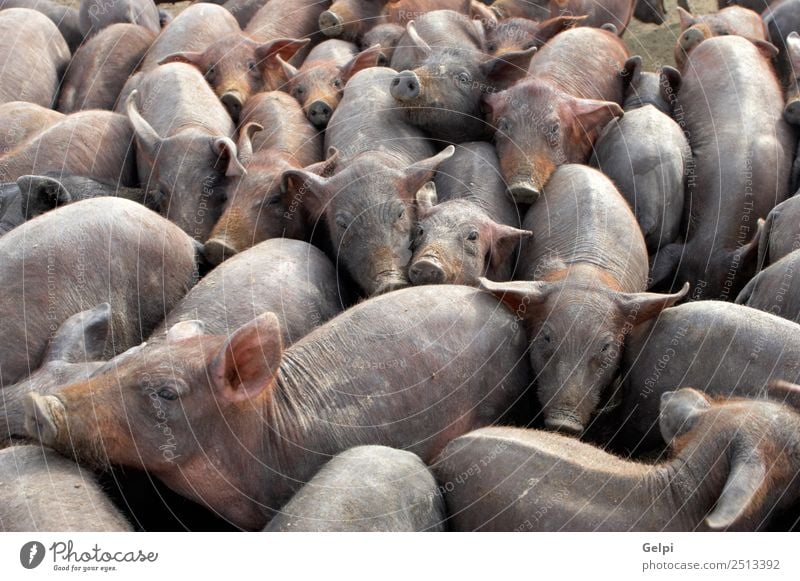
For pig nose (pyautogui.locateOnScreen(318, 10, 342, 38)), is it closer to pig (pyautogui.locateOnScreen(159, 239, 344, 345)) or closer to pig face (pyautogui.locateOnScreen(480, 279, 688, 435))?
pig (pyautogui.locateOnScreen(159, 239, 344, 345))

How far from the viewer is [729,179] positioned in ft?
28.0

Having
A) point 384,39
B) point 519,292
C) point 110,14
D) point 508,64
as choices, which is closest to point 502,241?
point 519,292

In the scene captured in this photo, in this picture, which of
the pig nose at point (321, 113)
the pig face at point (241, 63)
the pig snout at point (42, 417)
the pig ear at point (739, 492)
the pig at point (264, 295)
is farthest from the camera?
the pig face at point (241, 63)

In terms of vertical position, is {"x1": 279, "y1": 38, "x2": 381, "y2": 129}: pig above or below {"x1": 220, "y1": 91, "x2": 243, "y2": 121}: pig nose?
above

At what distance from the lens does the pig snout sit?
220 inches

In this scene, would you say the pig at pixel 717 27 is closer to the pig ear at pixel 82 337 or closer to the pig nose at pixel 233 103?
the pig nose at pixel 233 103

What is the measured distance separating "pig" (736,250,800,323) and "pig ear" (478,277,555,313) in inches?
56.1

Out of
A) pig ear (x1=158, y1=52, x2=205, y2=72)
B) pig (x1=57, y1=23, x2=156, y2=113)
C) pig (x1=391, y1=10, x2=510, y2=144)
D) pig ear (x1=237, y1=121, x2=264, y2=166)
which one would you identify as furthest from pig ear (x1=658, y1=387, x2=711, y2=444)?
pig (x1=57, y1=23, x2=156, y2=113)

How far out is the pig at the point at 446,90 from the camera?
30.3 feet

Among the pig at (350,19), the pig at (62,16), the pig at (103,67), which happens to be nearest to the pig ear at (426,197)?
the pig at (350,19)

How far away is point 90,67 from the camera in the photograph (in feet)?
36.3

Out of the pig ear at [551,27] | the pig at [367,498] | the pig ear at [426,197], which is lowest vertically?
the pig at [367,498]

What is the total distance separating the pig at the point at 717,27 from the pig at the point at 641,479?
18.5 feet
